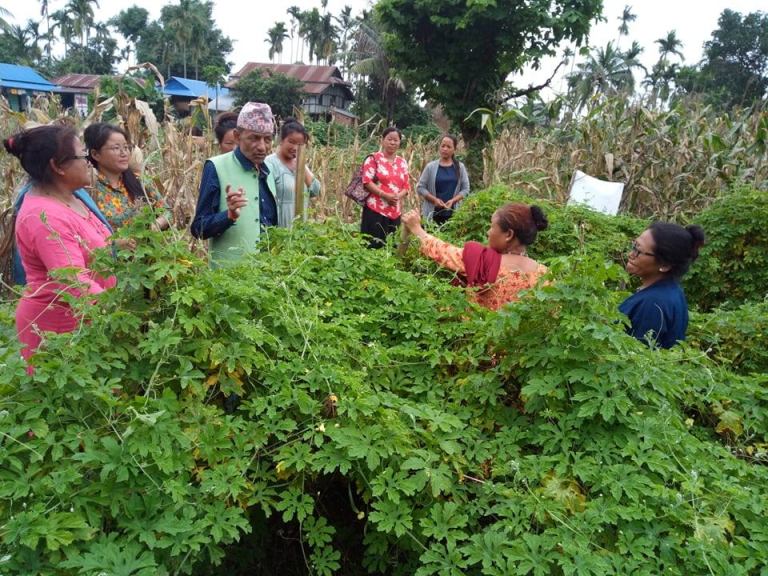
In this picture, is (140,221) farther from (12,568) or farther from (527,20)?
(527,20)

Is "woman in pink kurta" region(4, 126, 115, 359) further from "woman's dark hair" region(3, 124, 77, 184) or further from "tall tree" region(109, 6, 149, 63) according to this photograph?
"tall tree" region(109, 6, 149, 63)

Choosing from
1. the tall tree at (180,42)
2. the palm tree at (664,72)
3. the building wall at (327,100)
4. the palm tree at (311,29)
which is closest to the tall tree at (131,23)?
the tall tree at (180,42)

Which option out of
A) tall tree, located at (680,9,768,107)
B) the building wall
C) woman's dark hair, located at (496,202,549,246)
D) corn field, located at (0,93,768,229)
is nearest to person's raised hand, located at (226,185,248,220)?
woman's dark hair, located at (496,202,549,246)

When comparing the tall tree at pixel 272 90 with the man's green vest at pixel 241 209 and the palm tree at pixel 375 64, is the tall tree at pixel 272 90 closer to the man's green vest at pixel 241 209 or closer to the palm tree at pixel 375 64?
the palm tree at pixel 375 64

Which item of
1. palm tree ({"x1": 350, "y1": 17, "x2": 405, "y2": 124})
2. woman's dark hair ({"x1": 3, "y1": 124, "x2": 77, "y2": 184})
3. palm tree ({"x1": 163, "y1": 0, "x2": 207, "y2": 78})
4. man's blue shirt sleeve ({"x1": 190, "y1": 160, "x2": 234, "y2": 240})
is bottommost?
man's blue shirt sleeve ({"x1": 190, "y1": 160, "x2": 234, "y2": 240})

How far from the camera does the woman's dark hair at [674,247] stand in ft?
10.9

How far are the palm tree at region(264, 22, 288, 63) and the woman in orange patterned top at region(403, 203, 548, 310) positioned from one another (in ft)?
232

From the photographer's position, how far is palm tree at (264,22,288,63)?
220ft

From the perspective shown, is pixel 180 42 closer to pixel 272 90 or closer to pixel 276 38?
pixel 276 38

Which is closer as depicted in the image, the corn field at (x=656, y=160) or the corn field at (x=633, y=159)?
the corn field at (x=633, y=159)

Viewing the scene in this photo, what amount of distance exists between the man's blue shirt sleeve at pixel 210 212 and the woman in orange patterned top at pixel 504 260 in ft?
4.86

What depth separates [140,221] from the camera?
6.58 feet

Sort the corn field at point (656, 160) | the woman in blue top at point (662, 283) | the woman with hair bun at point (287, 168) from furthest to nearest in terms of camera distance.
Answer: the corn field at point (656, 160) → the woman with hair bun at point (287, 168) → the woman in blue top at point (662, 283)

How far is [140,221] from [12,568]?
1.07 meters
